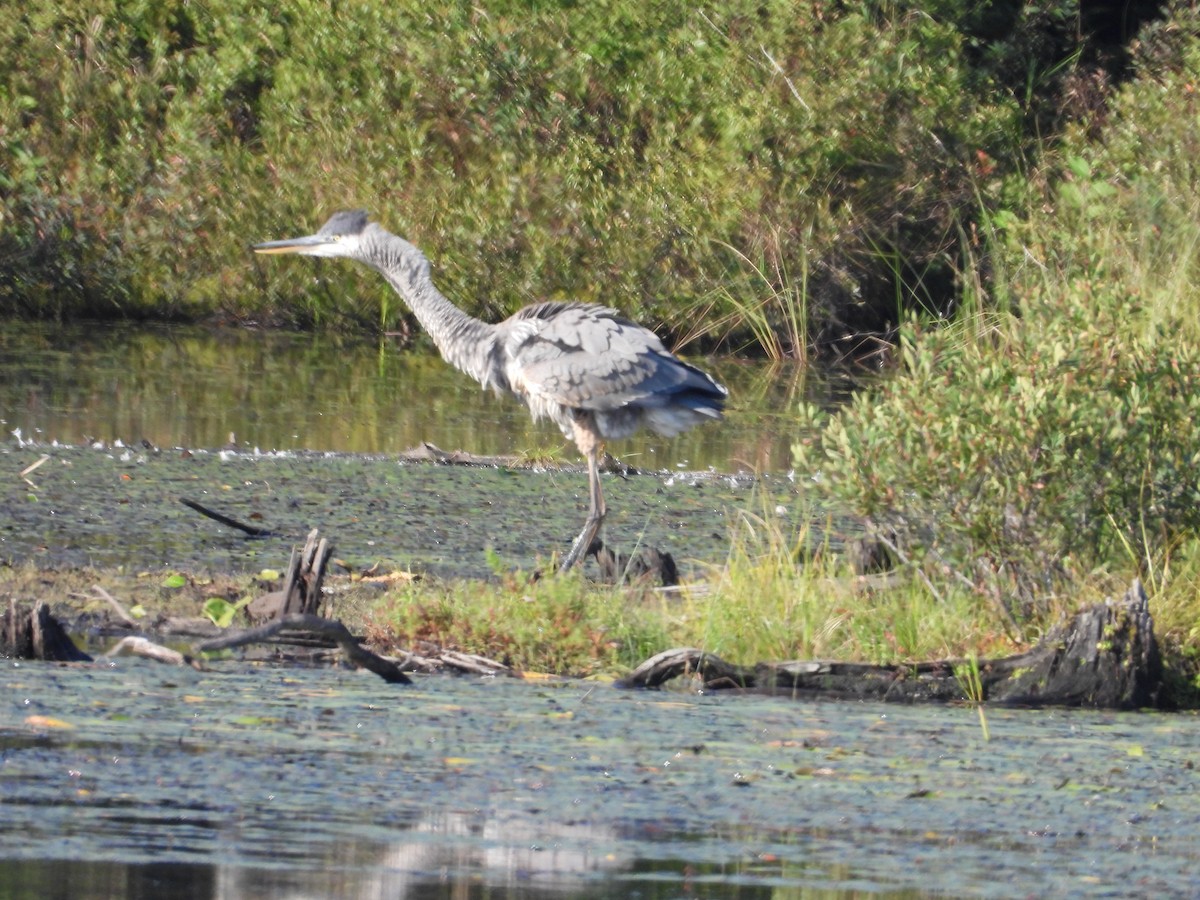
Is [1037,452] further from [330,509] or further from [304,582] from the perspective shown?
[330,509]

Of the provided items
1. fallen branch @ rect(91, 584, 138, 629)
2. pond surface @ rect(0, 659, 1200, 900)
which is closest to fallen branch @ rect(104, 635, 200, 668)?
pond surface @ rect(0, 659, 1200, 900)

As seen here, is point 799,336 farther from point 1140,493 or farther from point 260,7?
point 1140,493

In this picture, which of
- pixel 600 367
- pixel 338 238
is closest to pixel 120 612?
pixel 600 367

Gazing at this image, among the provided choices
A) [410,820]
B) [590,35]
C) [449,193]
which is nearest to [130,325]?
[449,193]

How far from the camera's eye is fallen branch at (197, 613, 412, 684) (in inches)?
251

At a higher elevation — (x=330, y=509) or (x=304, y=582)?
(x=330, y=509)

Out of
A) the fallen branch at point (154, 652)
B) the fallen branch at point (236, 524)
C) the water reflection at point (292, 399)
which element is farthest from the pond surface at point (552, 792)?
the water reflection at point (292, 399)

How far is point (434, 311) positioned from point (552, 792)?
5411 mm

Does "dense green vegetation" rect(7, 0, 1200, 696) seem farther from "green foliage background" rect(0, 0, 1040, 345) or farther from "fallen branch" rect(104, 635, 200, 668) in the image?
"fallen branch" rect(104, 635, 200, 668)

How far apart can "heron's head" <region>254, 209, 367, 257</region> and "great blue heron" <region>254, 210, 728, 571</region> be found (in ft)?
2.16

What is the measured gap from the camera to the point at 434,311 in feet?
34.4

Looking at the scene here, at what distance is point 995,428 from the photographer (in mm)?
7156

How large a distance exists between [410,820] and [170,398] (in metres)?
10.3

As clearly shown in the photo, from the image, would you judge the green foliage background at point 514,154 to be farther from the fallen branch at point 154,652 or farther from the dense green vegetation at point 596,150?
the fallen branch at point 154,652
